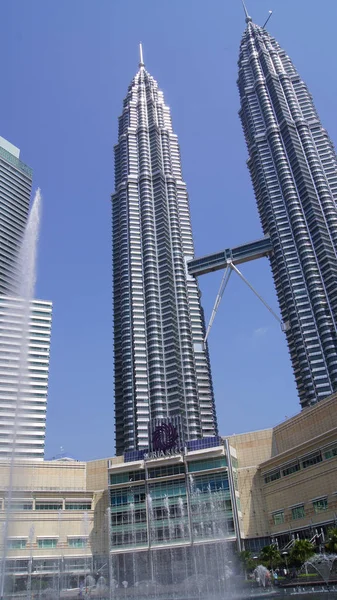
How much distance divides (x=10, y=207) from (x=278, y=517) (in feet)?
496

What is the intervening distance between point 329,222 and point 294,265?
54.0ft

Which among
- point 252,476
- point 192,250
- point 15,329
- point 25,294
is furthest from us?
point 192,250

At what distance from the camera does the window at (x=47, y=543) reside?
82125mm

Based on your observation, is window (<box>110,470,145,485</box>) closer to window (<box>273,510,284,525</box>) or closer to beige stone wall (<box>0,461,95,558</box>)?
beige stone wall (<box>0,461,95,558</box>)

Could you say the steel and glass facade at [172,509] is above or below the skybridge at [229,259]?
below

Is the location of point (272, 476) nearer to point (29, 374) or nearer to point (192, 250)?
point (29, 374)

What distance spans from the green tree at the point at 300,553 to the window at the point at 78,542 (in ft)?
146

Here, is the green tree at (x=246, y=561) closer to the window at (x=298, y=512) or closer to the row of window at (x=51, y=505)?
the window at (x=298, y=512)

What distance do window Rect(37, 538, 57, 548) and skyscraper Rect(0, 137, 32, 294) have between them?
9565 cm

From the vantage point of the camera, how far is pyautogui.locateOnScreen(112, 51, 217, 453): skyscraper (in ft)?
420

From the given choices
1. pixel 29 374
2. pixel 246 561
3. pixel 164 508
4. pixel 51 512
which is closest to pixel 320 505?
pixel 246 561

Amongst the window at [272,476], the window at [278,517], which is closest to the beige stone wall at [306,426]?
the window at [272,476]

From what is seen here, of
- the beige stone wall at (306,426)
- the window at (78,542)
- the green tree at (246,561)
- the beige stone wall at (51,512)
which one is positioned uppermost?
the beige stone wall at (306,426)

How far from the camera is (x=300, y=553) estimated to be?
167 feet
